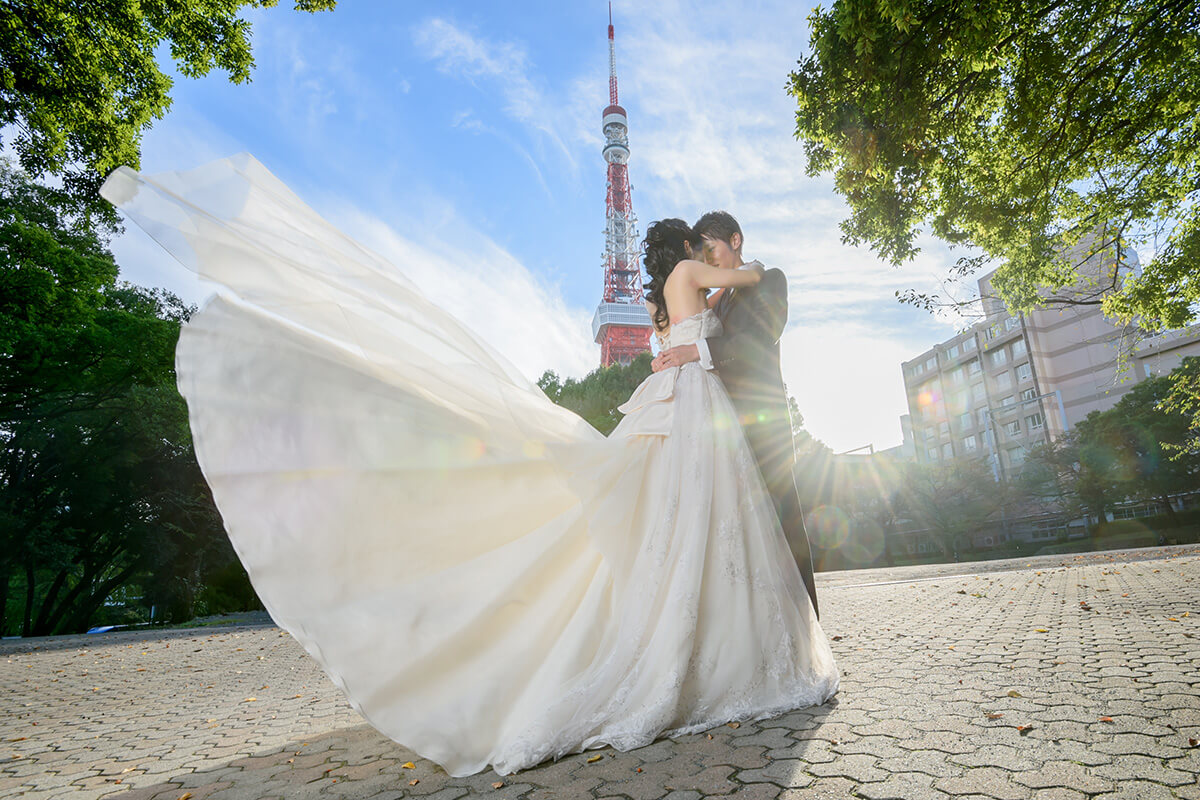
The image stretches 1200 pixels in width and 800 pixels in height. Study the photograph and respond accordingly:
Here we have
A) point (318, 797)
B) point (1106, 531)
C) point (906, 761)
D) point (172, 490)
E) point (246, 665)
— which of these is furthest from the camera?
point (1106, 531)

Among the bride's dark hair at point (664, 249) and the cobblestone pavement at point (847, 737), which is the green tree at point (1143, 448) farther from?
Result: the bride's dark hair at point (664, 249)

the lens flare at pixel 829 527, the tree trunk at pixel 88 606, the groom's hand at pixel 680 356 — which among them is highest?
the groom's hand at pixel 680 356

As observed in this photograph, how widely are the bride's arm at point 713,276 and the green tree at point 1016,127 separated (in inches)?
132

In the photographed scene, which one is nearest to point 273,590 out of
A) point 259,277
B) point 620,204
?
point 259,277

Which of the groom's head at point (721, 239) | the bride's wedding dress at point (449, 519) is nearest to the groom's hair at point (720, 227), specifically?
the groom's head at point (721, 239)

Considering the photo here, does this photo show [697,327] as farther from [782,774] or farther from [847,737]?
[782,774]

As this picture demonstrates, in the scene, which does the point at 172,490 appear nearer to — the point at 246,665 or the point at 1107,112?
the point at 246,665

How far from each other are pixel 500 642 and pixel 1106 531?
151 feet

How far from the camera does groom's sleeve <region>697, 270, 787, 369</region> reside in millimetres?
3725

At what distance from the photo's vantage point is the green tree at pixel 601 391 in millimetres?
26203

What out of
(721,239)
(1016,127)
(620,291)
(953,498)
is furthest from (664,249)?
(620,291)

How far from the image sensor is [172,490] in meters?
22.8

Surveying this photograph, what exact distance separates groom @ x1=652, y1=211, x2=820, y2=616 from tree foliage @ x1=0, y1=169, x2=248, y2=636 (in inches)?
425

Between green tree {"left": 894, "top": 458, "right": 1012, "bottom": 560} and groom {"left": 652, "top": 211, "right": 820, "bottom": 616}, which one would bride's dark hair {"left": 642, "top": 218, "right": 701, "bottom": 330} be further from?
green tree {"left": 894, "top": 458, "right": 1012, "bottom": 560}
